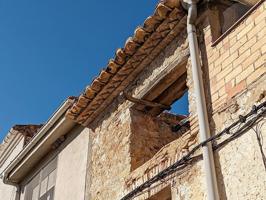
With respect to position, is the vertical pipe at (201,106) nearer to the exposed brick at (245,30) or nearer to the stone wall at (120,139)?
the stone wall at (120,139)

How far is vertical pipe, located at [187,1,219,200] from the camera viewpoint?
478cm

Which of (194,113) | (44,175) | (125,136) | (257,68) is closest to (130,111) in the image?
(125,136)

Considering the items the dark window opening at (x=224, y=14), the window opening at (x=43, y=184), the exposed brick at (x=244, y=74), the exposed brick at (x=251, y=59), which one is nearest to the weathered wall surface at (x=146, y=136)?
the dark window opening at (x=224, y=14)

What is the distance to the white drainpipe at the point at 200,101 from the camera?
4.78 metres

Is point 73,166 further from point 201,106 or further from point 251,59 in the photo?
point 251,59

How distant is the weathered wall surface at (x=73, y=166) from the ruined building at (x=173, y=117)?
21 millimetres

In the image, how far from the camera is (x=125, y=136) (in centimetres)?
701

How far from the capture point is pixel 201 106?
5285 mm

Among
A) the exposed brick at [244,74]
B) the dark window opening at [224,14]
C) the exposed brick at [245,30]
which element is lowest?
the exposed brick at [244,74]

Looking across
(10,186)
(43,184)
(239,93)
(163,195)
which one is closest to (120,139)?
(163,195)

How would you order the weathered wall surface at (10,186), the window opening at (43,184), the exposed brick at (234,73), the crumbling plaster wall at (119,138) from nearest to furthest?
the exposed brick at (234,73) < the crumbling plaster wall at (119,138) < the window opening at (43,184) < the weathered wall surface at (10,186)

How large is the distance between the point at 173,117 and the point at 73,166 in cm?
189

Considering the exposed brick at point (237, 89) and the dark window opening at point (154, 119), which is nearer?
the exposed brick at point (237, 89)

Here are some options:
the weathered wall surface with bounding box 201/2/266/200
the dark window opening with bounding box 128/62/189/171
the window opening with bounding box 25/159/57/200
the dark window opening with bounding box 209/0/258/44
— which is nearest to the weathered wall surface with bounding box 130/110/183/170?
the dark window opening with bounding box 128/62/189/171
